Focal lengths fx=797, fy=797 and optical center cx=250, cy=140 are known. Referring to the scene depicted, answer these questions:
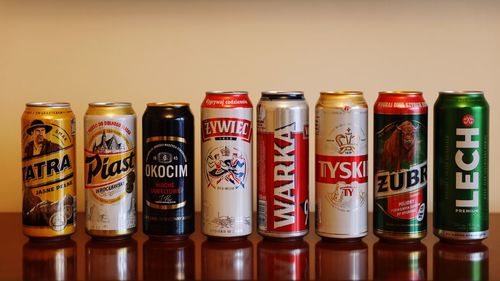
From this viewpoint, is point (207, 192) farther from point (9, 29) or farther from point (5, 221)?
point (9, 29)

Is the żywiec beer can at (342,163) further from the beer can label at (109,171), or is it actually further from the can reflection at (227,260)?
the beer can label at (109,171)

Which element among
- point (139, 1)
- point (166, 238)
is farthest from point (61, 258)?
point (139, 1)

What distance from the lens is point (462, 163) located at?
57.9 inches

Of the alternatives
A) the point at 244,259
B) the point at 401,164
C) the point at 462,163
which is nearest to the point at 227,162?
the point at 244,259

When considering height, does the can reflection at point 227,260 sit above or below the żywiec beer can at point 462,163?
below

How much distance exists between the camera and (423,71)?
1.78 meters

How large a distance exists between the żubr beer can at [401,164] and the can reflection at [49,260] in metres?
0.57

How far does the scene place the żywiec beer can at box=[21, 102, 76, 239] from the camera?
1.47m

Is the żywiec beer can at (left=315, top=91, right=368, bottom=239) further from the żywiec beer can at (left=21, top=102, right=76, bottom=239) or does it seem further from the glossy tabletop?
the żywiec beer can at (left=21, top=102, right=76, bottom=239)

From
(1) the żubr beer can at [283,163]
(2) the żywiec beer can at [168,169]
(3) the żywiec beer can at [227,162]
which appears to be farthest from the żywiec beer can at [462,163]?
(2) the żywiec beer can at [168,169]

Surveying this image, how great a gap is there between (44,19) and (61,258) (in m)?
0.63

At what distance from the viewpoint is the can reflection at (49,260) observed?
4.19ft

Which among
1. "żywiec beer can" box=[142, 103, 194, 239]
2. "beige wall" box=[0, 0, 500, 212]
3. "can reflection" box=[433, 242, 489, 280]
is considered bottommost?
"can reflection" box=[433, 242, 489, 280]

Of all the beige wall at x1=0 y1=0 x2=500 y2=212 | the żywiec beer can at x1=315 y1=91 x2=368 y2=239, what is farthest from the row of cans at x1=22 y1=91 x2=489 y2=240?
the beige wall at x1=0 y1=0 x2=500 y2=212
